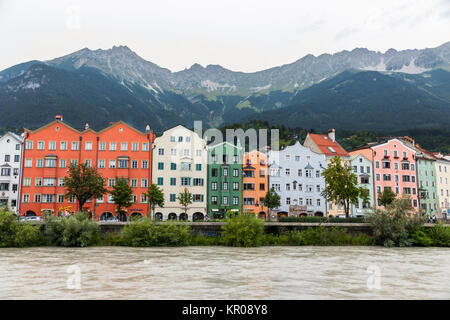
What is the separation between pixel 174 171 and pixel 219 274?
167ft

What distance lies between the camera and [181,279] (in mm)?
23688

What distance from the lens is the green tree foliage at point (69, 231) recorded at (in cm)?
4191

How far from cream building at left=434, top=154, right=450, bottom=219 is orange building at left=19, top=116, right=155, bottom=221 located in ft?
215

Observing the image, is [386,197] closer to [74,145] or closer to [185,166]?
[185,166]

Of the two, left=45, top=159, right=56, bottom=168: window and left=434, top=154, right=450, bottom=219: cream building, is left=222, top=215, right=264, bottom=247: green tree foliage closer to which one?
left=45, top=159, right=56, bottom=168: window

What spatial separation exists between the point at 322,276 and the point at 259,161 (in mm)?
54809

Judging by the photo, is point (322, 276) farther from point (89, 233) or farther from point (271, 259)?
point (89, 233)


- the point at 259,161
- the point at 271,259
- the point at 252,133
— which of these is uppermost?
the point at 252,133

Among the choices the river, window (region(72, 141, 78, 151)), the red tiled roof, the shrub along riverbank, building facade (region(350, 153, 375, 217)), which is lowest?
the river

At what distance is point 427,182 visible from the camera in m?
90.3

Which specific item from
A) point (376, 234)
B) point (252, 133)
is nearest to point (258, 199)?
point (376, 234)

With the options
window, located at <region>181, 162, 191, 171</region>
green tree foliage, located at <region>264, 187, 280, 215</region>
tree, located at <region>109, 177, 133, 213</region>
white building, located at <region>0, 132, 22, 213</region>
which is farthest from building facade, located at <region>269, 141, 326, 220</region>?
white building, located at <region>0, 132, 22, 213</region>

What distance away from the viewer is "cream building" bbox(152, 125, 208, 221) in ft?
245

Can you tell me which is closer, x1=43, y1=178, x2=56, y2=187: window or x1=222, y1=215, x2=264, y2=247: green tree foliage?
x1=222, y1=215, x2=264, y2=247: green tree foliage
